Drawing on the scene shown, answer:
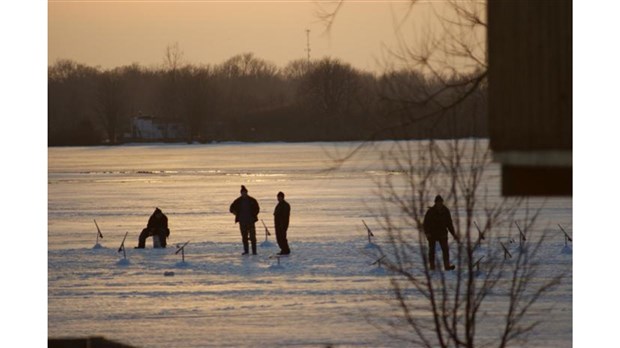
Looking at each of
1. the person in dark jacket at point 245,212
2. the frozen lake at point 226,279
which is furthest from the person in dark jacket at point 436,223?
the person in dark jacket at point 245,212

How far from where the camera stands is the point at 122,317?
53.2ft

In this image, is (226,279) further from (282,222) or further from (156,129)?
(156,129)

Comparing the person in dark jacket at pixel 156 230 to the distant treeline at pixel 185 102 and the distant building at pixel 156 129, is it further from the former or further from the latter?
the distant building at pixel 156 129

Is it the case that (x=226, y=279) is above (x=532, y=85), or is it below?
below

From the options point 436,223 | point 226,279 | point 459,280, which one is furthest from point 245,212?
point 459,280

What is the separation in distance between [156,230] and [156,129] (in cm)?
10752

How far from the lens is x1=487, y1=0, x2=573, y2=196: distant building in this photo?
605cm

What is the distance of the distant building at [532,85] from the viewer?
6051mm

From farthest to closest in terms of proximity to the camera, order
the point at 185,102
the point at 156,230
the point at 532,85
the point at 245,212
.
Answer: the point at 185,102 < the point at 156,230 < the point at 245,212 < the point at 532,85

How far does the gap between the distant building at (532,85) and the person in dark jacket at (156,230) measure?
730 inches

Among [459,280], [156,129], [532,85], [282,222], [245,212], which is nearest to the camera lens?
[532,85]

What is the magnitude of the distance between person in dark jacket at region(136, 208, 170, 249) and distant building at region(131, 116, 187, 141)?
338 feet

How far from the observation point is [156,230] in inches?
977
